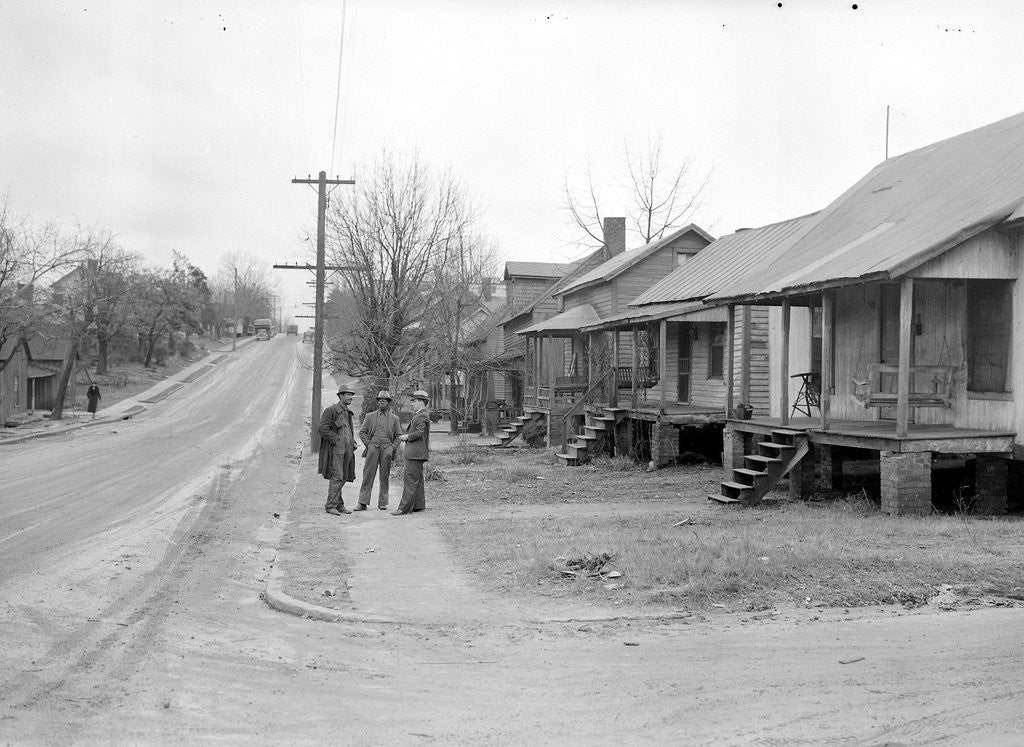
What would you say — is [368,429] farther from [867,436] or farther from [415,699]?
[415,699]

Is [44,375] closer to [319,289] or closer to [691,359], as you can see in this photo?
[319,289]

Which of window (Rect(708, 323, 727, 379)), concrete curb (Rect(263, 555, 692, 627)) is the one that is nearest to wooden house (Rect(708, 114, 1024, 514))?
window (Rect(708, 323, 727, 379))

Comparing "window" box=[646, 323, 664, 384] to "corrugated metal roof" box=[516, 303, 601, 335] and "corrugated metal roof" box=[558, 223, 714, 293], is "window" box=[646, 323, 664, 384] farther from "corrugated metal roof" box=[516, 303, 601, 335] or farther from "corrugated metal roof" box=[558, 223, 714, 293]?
"corrugated metal roof" box=[558, 223, 714, 293]

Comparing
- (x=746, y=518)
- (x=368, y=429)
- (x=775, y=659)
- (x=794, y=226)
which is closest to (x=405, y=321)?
(x=794, y=226)

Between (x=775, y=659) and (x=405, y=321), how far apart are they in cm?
2724

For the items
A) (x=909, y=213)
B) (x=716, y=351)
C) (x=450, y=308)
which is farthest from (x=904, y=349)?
(x=450, y=308)

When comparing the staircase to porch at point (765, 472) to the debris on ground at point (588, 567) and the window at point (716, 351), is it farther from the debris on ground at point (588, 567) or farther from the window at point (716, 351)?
the window at point (716, 351)

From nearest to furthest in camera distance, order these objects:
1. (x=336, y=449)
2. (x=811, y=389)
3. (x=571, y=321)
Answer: (x=336, y=449)
(x=811, y=389)
(x=571, y=321)

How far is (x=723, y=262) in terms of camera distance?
2527 cm

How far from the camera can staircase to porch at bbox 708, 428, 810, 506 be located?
46.7 feet

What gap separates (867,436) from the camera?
13008mm

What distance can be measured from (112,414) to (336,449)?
116 feet

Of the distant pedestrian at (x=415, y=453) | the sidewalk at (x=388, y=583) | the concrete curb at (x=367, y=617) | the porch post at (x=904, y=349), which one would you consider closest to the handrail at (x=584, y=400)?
the distant pedestrian at (x=415, y=453)

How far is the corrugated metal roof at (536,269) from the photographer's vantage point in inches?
1780
